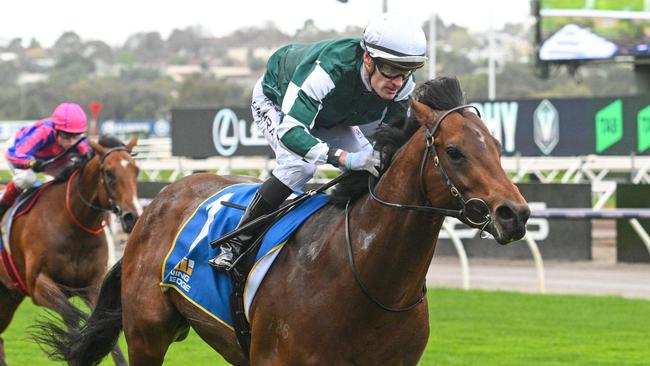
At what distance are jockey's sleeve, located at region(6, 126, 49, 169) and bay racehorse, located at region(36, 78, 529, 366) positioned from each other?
4.31 metres

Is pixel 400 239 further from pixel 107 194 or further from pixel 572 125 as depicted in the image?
pixel 572 125

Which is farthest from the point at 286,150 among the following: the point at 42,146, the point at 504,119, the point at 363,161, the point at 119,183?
the point at 504,119

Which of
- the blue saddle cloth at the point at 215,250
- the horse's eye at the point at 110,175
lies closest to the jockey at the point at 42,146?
the horse's eye at the point at 110,175

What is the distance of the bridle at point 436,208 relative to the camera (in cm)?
392

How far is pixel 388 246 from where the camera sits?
4355mm

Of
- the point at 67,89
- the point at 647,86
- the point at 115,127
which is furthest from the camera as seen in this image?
the point at 67,89

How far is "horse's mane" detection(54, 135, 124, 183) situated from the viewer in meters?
8.36

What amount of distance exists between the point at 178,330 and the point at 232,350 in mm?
610

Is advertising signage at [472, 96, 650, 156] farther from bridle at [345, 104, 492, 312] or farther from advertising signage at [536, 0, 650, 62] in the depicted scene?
bridle at [345, 104, 492, 312]

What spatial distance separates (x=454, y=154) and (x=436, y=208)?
23 centimetres

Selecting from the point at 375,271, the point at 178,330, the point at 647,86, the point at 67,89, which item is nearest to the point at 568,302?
the point at 178,330

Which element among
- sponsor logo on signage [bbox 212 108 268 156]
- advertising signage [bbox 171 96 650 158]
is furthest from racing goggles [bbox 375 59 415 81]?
sponsor logo on signage [bbox 212 108 268 156]

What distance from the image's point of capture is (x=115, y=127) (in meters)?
48.2

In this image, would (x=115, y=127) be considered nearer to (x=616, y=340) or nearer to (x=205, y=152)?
(x=205, y=152)
